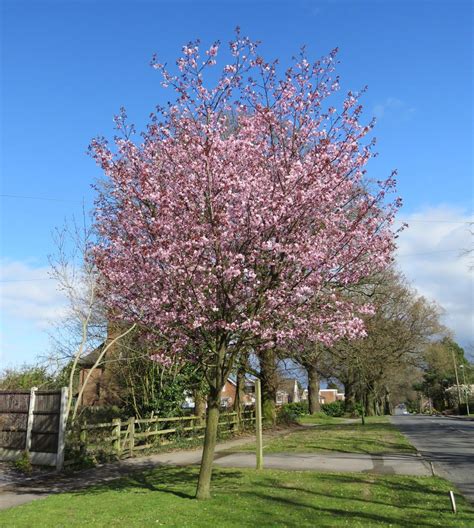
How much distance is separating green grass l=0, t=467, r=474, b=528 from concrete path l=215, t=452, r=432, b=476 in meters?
1.29

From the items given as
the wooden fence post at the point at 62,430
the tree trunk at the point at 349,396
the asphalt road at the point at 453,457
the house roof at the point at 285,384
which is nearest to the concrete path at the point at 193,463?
the wooden fence post at the point at 62,430

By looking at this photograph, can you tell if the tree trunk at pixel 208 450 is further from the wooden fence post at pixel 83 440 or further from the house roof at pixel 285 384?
the house roof at pixel 285 384

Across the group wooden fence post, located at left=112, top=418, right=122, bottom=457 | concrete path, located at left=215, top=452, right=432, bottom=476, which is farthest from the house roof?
wooden fence post, located at left=112, top=418, right=122, bottom=457

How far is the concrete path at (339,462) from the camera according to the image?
1318 cm

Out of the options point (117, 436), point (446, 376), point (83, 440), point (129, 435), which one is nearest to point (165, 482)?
point (83, 440)

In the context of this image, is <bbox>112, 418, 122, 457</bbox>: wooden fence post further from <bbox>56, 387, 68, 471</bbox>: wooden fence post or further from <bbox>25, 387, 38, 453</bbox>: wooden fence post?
<bbox>25, 387, 38, 453</bbox>: wooden fence post

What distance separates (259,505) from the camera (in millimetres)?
8969

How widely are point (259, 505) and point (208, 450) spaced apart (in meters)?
1.45

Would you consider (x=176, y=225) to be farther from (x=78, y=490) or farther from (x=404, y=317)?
(x=404, y=317)

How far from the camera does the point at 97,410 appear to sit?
21453 millimetres

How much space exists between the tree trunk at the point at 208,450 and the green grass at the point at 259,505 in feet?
0.76

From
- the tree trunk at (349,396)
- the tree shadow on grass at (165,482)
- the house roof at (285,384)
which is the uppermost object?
the house roof at (285,384)

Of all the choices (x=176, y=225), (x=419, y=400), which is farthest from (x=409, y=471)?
(x=419, y=400)

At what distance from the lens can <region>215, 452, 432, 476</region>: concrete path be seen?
1318cm
